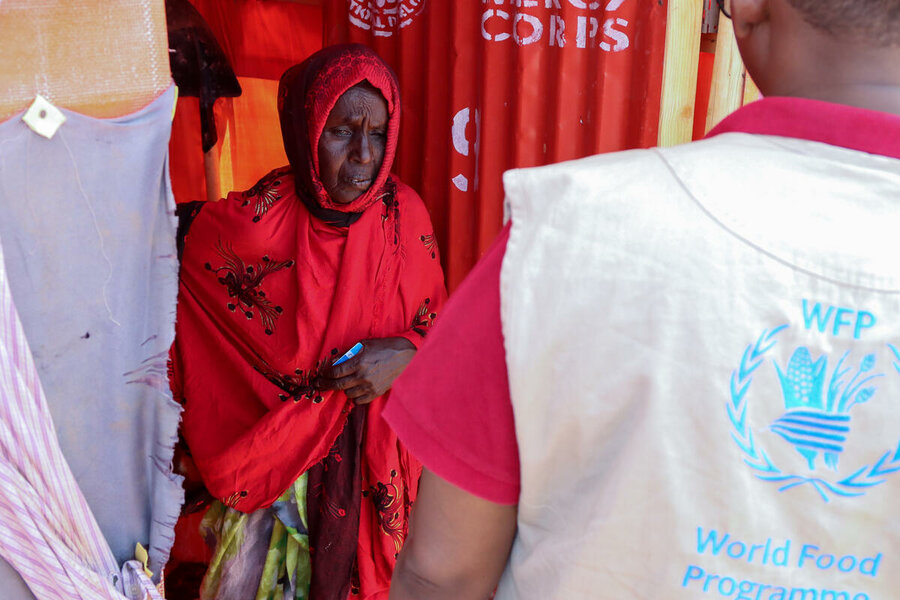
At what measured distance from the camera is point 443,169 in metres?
2.35

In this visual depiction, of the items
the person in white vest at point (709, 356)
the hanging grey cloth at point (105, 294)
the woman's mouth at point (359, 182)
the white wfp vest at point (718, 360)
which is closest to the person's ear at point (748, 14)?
the person in white vest at point (709, 356)

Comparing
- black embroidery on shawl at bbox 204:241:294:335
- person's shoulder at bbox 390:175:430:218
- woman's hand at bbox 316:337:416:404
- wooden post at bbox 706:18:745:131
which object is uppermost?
wooden post at bbox 706:18:745:131

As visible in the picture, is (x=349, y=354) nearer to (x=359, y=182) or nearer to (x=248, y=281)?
(x=248, y=281)

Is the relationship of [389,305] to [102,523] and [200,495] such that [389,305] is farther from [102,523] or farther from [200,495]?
[102,523]

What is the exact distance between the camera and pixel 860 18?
609 millimetres

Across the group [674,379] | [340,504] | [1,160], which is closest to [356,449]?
[340,504]

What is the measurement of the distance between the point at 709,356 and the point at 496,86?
5.75ft

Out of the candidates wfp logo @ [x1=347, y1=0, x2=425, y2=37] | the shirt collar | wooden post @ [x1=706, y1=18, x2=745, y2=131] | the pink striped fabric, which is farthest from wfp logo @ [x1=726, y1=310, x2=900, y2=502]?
wfp logo @ [x1=347, y1=0, x2=425, y2=37]

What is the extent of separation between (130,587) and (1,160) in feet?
2.63

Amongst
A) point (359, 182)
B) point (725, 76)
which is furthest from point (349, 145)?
point (725, 76)

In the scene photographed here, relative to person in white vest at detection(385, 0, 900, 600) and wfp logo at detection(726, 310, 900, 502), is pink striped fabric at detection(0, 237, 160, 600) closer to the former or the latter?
person in white vest at detection(385, 0, 900, 600)

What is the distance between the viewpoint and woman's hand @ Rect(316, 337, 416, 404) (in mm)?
1845

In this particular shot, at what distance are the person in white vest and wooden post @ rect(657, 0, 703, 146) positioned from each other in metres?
1.38

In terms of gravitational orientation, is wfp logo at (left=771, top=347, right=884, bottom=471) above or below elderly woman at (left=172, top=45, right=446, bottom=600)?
above
